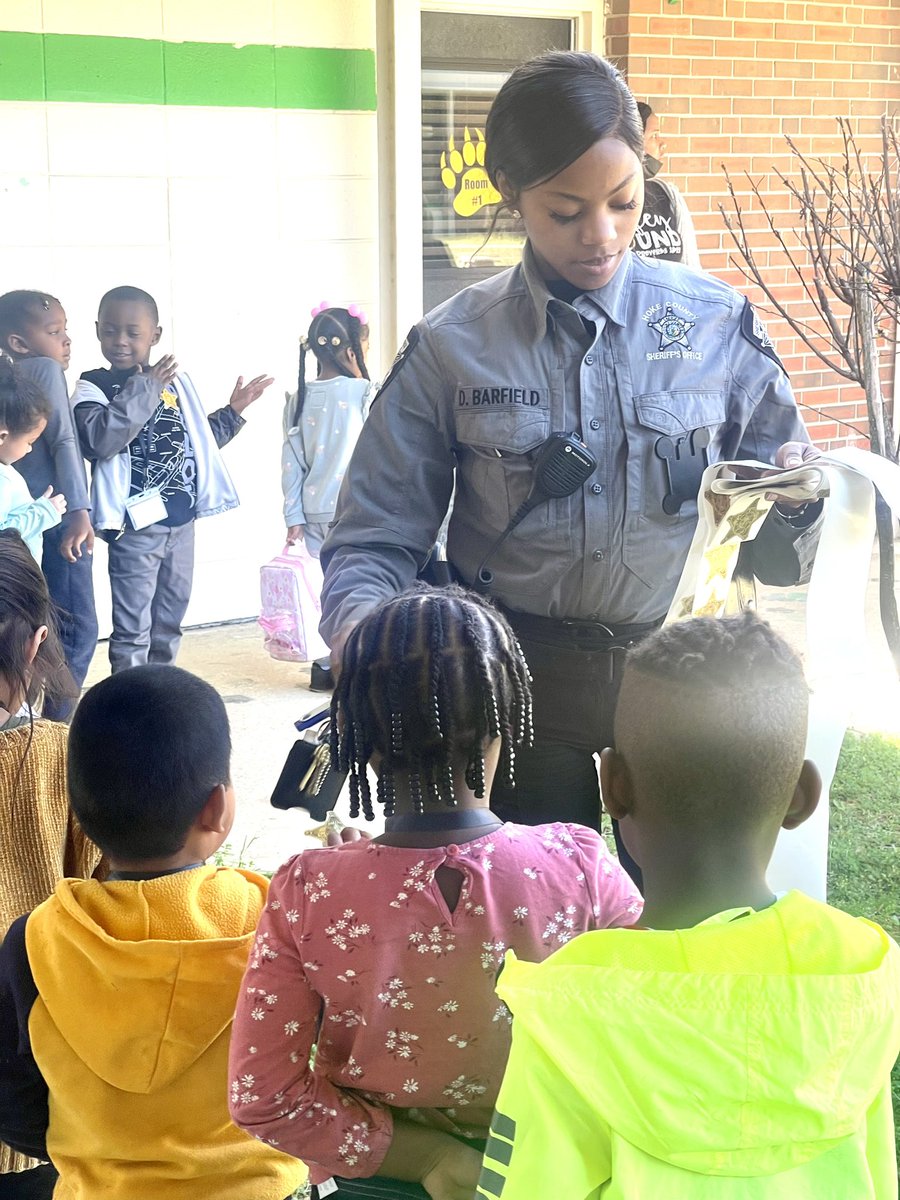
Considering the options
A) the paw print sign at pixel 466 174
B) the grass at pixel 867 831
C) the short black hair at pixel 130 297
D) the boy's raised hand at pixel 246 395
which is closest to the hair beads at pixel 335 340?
the boy's raised hand at pixel 246 395

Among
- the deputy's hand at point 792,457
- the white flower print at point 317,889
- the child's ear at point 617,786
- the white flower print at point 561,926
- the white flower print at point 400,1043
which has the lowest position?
the white flower print at point 400,1043

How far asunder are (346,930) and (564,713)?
2.89ft

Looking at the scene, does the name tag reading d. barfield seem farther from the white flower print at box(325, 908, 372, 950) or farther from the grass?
the grass

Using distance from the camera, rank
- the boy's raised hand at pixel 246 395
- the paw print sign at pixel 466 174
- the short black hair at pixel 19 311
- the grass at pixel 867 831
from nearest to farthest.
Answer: the grass at pixel 867 831
the short black hair at pixel 19 311
the boy's raised hand at pixel 246 395
the paw print sign at pixel 466 174

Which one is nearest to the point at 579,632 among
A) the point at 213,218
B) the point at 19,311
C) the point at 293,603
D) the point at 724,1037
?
the point at 724,1037

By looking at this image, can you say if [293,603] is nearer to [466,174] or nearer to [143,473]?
[143,473]

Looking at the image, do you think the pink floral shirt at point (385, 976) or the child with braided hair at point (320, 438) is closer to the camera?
the pink floral shirt at point (385, 976)

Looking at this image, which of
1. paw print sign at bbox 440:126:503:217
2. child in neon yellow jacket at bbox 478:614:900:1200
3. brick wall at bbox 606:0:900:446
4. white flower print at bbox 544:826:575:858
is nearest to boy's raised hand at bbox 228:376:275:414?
paw print sign at bbox 440:126:503:217

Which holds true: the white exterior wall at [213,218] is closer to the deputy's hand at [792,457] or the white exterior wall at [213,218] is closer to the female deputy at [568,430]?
the female deputy at [568,430]

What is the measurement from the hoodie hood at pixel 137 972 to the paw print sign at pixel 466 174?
20.4ft

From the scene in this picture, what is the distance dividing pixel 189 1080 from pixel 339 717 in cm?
51

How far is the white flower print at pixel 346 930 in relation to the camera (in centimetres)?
162

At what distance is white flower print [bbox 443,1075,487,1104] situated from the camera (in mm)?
1672

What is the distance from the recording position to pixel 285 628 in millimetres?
6383
